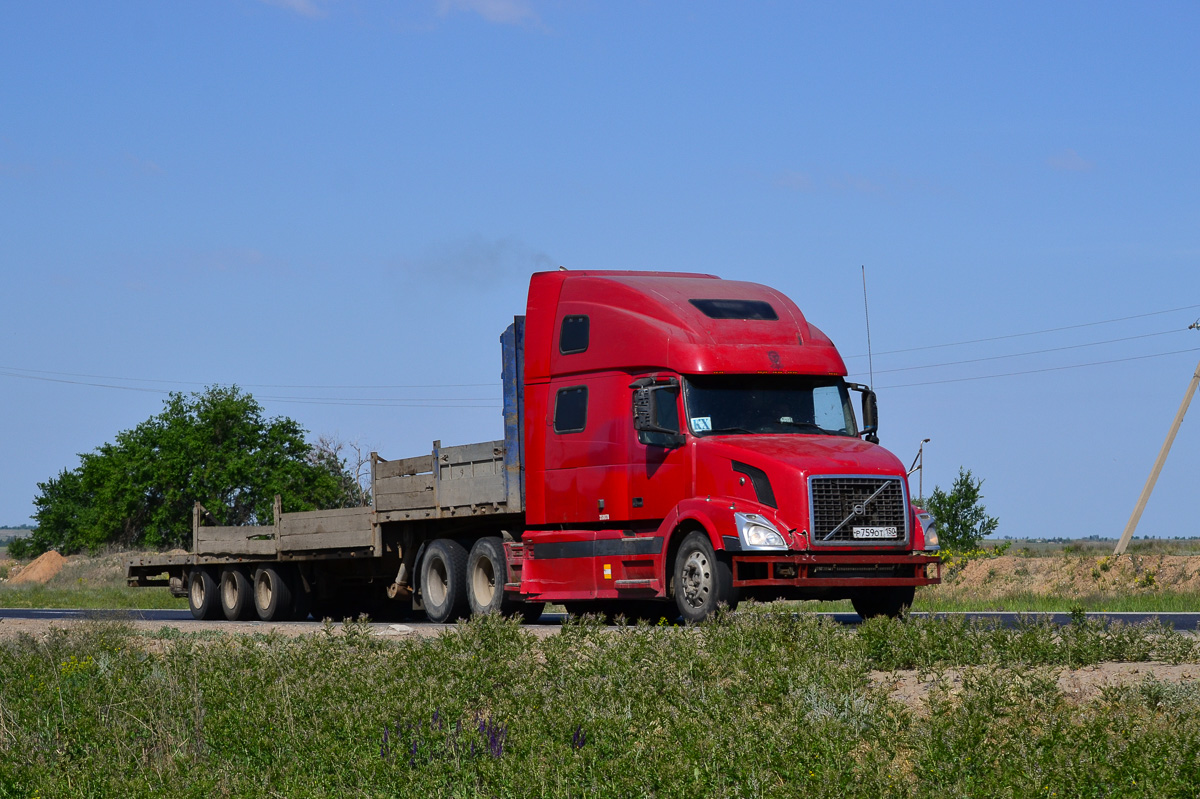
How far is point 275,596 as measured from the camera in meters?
22.0

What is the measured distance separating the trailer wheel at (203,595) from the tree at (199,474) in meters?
52.9

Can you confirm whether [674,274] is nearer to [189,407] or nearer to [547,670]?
[547,670]

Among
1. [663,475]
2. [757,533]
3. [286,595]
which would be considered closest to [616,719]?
[757,533]

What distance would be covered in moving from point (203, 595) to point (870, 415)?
13889mm

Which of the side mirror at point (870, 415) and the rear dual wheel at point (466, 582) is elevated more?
the side mirror at point (870, 415)

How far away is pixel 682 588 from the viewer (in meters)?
14.2

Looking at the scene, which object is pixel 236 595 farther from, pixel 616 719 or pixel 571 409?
pixel 616 719

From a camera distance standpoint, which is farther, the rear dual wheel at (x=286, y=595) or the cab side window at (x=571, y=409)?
the rear dual wheel at (x=286, y=595)

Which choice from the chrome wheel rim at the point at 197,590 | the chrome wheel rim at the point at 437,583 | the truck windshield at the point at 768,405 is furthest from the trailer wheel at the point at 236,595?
the truck windshield at the point at 768,405

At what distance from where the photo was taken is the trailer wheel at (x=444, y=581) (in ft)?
58.5

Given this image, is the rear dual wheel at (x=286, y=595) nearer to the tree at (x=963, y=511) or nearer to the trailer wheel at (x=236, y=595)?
the trailer wheel at (x=236, y=595)

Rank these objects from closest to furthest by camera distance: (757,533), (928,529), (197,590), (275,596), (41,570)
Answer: (757,533) < (928,529) < (275,596) < (197,590) < (41,570)

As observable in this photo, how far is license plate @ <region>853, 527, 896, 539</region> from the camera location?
13.9 m

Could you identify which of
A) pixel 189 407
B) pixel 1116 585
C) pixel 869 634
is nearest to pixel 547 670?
pixel 869 634
